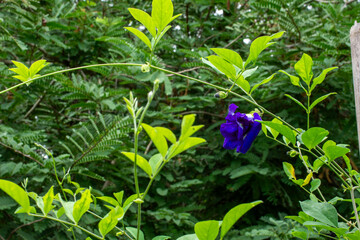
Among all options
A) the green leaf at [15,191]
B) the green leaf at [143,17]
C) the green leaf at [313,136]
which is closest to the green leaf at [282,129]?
the green leaf at [313,136]

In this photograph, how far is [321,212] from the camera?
514 millimetres

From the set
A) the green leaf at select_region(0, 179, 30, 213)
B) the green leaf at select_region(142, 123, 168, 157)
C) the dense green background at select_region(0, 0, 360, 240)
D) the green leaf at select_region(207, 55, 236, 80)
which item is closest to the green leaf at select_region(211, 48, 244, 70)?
the green leaf at select_region(207, 55, 236, 80)

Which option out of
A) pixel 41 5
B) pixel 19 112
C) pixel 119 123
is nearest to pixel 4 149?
pixel 19 112

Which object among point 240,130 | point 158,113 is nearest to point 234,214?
point 240,130

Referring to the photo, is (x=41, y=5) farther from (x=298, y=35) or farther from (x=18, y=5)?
(x=298, y=35)

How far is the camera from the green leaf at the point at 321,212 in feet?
1.64

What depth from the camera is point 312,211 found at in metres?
0.51

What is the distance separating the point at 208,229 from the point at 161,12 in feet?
1.07

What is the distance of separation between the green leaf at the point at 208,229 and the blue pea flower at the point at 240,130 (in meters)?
0.28

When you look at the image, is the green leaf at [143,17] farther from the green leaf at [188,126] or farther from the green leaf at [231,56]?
the green leaf at [188,126]

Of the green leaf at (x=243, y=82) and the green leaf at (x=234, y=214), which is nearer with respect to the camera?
the green leaf at (x=234, y=214)

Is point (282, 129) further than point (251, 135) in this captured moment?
No

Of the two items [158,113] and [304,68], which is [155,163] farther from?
[158,113]

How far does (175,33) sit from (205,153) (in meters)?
1.00
